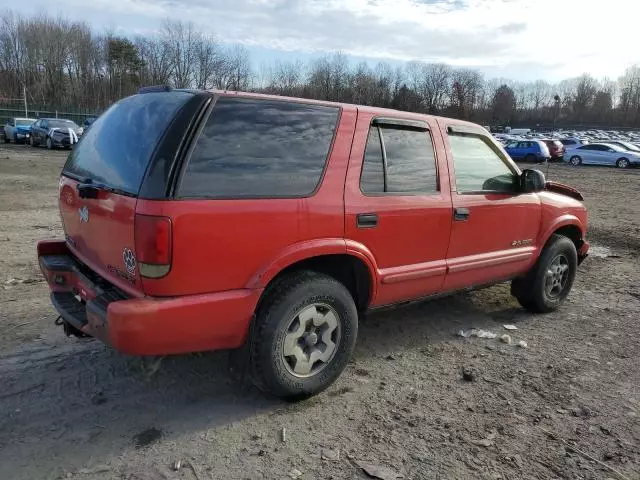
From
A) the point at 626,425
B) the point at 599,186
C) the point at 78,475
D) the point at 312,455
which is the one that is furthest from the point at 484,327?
the point at 599,186

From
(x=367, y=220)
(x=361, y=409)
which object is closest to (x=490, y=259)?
(x=367, y=220)

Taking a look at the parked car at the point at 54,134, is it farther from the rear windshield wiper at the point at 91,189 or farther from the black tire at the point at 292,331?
the black tire at the point at 292,331

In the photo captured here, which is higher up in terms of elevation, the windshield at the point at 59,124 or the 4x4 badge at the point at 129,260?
the windshield at the point at 59,124

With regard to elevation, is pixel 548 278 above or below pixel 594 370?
above

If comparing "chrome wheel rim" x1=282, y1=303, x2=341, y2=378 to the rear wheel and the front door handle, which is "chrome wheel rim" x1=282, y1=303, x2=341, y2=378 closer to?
the front door handle

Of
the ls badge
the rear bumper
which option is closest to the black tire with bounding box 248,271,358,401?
the rear bumper

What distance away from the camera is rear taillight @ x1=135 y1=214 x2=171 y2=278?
263cm

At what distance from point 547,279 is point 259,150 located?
3.46m

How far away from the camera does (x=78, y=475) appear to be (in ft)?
8.54

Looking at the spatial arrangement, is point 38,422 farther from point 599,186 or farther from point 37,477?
point 599,186

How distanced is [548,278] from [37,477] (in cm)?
453

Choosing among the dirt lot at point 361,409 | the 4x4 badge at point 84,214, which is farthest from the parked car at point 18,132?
the 4x4 badge at point 84,214

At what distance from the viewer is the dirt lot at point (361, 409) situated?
2.76 m

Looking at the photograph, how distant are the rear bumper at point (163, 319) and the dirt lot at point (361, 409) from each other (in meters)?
0.54
